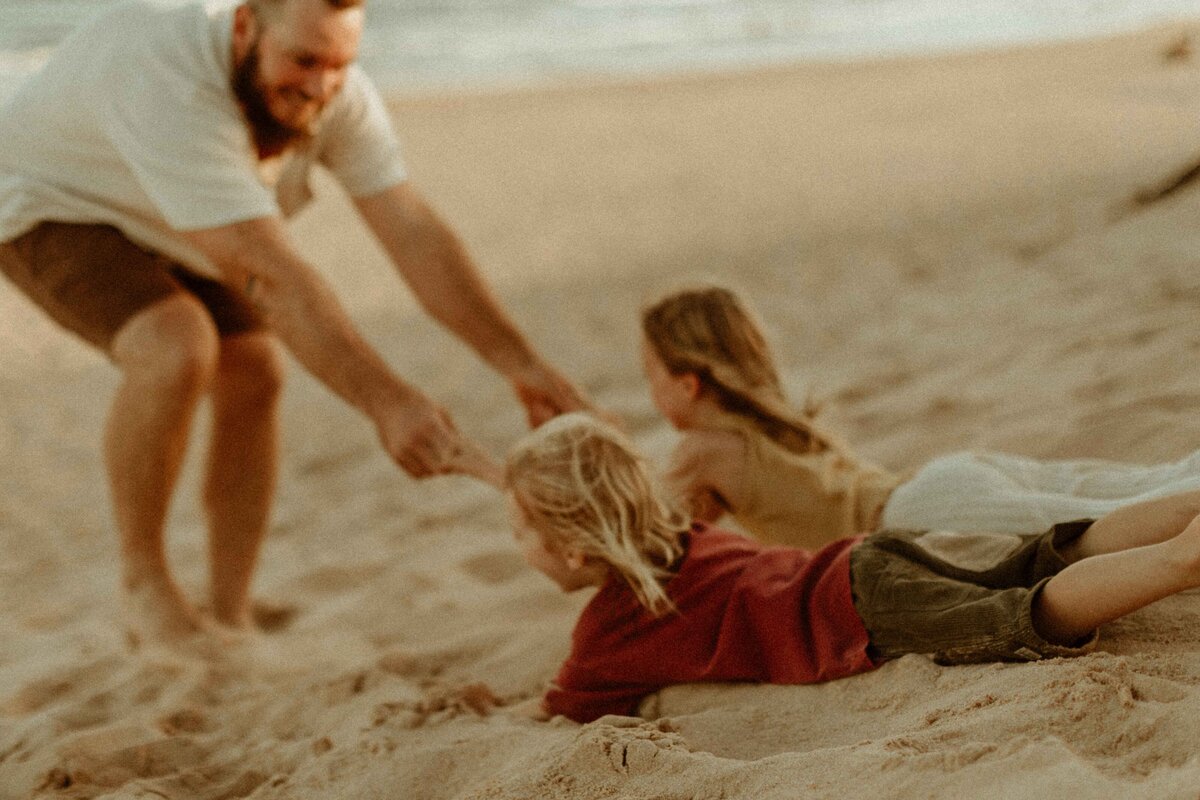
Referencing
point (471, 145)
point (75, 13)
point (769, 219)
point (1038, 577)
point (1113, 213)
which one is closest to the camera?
point (1038, 577)

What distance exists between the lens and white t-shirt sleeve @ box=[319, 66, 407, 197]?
126 inches

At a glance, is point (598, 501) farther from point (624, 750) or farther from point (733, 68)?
point (733, 68)

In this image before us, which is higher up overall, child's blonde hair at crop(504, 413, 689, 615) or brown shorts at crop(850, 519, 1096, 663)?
child's blonde hair at crop(504, 413, 689, 615)

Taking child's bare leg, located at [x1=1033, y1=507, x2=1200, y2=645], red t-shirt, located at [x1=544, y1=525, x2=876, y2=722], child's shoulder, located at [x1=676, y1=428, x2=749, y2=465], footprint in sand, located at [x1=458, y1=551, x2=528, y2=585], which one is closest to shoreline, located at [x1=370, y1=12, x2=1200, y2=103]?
footprint in sand, located at [x1=458, y1=551, x2=528, y2=585]

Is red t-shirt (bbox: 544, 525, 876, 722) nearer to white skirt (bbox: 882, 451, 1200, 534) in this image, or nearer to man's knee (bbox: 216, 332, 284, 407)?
white skirt (bbox: 882, 451, 1200, 534)

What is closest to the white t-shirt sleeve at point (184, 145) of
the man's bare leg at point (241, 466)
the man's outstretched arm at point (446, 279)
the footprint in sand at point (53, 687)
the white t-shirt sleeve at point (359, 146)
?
the white t-shirt sleeve at point (359, 146)

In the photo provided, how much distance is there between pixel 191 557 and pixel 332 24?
1.81 m

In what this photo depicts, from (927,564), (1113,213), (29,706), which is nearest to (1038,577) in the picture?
(927,564)

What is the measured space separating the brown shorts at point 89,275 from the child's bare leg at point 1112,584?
6.94 feet

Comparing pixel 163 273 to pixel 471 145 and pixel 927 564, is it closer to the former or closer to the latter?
pixel 927 564

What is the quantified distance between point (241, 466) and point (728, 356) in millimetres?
1401

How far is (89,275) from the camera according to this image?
3004mm

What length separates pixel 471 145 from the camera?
892cm

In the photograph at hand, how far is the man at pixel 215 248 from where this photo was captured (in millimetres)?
2748
